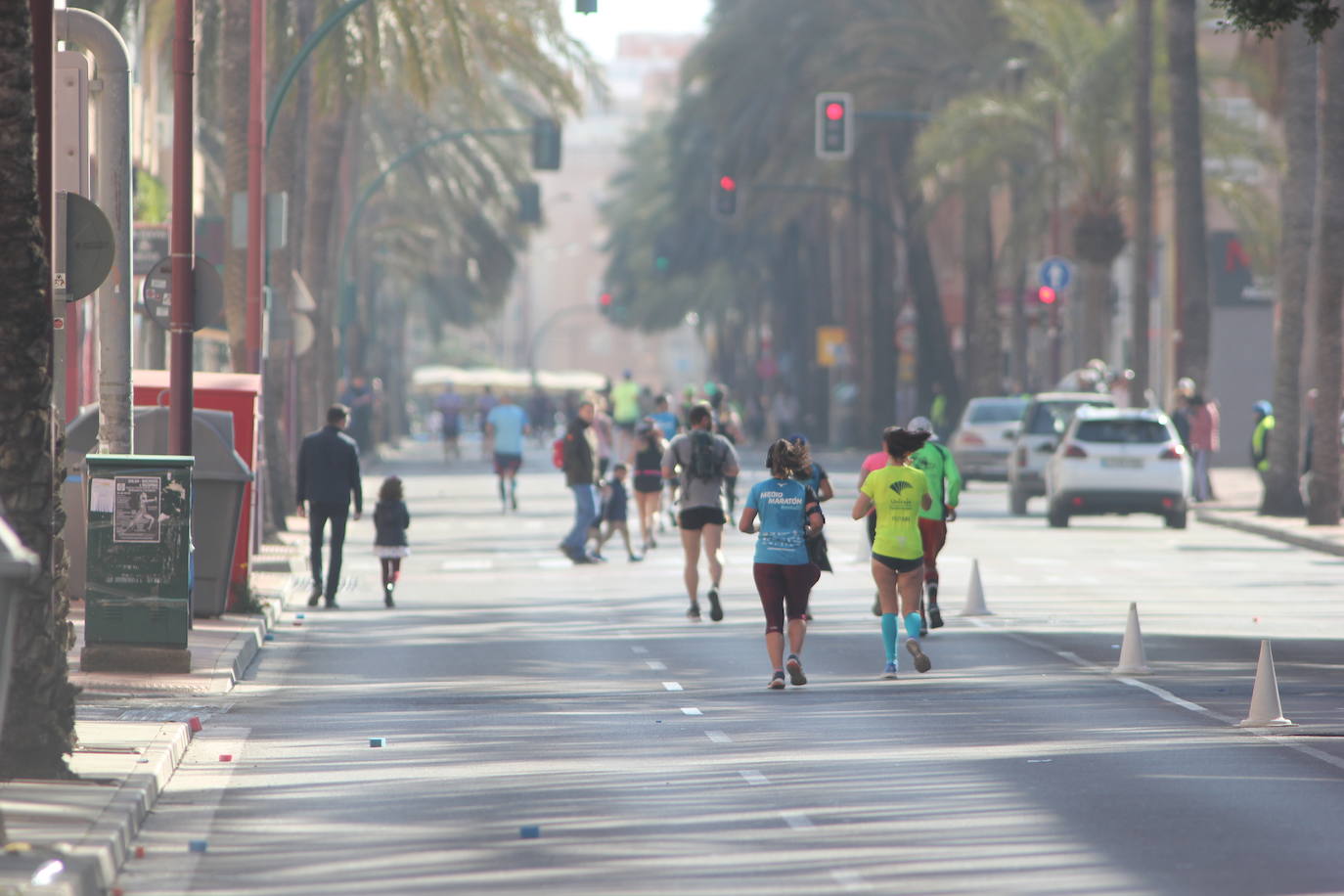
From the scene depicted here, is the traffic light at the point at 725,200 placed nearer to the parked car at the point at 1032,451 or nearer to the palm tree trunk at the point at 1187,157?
the palm tree trunk at the point at 1187,157

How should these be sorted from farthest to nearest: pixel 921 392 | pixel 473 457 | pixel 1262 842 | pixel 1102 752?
pixel 473 457 → pixel 921 392 → pixel 1102 752 → pixel 1262 842

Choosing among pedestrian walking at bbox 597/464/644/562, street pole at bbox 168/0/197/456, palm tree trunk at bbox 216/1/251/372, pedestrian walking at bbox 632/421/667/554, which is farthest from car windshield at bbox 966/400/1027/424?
street pole at bbox 168/0/197/456

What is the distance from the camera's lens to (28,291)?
10969mm

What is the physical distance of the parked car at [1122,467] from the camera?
110ft

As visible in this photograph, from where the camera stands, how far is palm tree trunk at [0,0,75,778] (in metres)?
10.7

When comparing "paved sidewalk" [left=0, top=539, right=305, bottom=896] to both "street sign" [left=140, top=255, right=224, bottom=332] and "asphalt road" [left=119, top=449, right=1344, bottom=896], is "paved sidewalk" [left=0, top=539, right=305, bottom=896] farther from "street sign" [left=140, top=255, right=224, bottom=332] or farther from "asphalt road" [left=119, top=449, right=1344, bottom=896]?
"street sign" [left=140, top=255, right=224, bottom=332]

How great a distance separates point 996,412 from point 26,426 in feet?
113

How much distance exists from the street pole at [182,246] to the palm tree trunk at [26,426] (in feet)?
24.0

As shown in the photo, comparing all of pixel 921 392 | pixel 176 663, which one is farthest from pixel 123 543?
pixel 921 392

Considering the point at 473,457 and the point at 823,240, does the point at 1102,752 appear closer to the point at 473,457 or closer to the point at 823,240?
the point at 473,457

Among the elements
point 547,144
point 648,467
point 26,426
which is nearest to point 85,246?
point 26,426

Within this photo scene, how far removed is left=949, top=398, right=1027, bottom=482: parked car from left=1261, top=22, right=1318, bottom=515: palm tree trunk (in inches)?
336

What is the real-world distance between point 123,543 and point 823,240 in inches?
2439

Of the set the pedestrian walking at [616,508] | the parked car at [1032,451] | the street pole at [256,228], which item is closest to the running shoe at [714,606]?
the street pole at [256,228]
